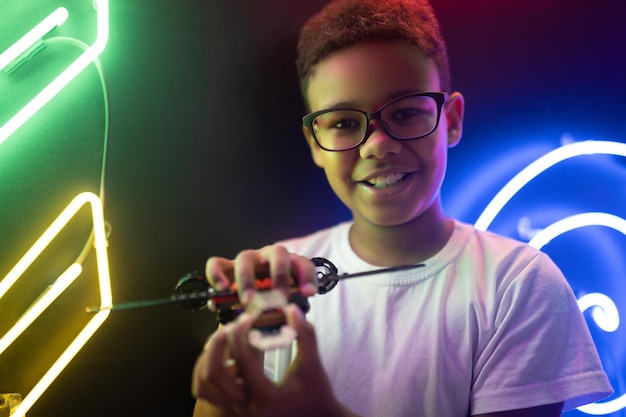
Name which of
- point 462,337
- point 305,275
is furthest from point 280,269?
point 462,337

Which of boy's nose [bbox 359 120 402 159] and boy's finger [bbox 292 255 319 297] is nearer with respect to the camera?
boy's finger [bbox 292 255 319 297]

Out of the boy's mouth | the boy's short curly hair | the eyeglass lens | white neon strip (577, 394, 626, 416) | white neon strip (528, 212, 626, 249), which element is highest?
the boy's short curly hair

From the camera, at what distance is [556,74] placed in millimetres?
1464

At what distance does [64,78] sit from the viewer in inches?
47.9

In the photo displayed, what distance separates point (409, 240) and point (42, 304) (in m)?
0.89

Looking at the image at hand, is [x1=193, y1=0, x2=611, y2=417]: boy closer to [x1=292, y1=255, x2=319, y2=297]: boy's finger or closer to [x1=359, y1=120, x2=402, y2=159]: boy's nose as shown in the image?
[x1=359, y1=120, x2=402, y2=159]: boy's nose

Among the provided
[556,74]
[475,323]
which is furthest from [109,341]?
[556,74]

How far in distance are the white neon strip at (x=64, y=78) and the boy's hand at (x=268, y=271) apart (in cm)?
60

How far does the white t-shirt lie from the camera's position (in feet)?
3.62

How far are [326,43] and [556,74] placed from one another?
2.25ft

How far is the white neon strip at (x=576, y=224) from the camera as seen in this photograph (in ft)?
4.51

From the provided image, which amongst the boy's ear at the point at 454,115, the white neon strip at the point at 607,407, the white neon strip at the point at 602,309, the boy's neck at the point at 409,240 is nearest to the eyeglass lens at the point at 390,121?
the boy's ear at the point at 454,115

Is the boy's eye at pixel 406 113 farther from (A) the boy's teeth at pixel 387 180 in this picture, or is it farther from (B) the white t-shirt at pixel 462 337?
(B) the white t-shirt at pixel 462 337

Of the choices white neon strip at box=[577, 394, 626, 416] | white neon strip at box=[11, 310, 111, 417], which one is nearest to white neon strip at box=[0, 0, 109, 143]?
white neon strip at box=[11, 310, 111, 417]
